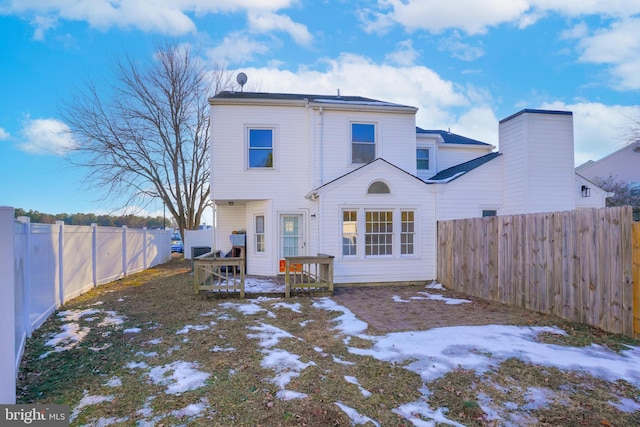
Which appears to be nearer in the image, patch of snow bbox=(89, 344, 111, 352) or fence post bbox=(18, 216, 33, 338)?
patch of snow bbox=(89, 344, 111, 352)

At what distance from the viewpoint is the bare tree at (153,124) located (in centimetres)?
1719

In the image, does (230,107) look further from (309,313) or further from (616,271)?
(616,271)

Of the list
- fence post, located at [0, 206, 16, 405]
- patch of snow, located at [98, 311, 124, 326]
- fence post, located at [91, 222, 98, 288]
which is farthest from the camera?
fence post, located at [91, 222, 98, 288]

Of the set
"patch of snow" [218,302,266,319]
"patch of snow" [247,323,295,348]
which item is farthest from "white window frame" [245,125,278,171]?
"patch of snow" [247,323,295,348]

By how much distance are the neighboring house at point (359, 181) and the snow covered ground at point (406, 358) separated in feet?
13.2

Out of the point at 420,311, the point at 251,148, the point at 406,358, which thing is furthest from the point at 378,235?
the point at 406,358

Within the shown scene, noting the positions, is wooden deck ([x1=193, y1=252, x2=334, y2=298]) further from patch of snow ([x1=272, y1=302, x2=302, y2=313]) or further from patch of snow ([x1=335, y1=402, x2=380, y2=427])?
patch of snow ([x1=335, y1=402, x2=380, y2=427])

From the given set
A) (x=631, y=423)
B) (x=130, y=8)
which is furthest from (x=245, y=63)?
(x=631, y=423)

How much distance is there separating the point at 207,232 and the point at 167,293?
11276 millimetres

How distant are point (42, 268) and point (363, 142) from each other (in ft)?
30.9

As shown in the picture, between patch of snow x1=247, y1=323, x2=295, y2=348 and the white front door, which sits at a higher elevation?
the white front door

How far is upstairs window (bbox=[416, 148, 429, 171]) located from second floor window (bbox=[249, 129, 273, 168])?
6079 mm

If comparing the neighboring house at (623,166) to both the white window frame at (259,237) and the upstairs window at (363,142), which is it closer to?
the upstairs window at (363,142)

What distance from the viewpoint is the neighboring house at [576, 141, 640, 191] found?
19734 mm
